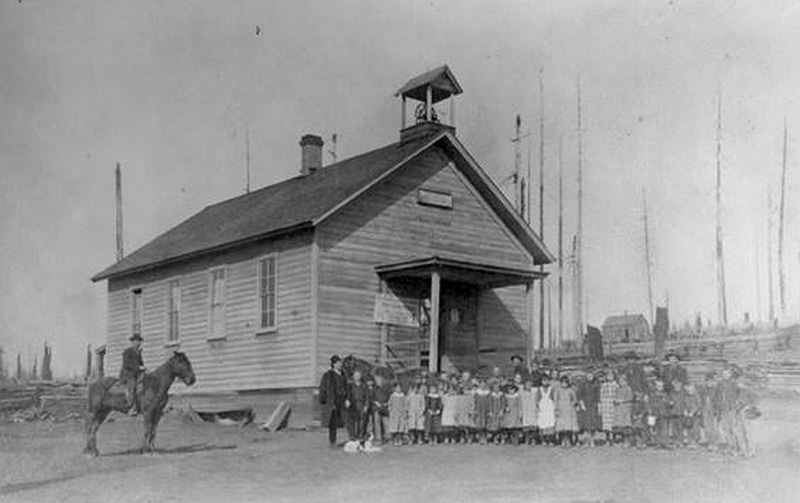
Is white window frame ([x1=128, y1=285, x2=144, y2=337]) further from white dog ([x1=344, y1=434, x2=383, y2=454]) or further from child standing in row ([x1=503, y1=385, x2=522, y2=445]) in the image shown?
child standing in row ([x1=503, y1=385, x2=522, y2=445])

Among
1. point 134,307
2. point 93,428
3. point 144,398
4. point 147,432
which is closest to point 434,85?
point 134,307

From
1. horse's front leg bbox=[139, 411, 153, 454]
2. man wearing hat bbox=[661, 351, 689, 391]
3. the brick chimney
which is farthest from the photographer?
the brick chimney

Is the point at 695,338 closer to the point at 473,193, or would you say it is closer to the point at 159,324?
the point at 473,193

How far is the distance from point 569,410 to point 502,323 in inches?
229

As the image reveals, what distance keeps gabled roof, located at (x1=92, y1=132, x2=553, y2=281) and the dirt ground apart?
4925 mm

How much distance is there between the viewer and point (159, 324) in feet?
69.7

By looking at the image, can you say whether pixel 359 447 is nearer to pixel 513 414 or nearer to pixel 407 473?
pixel 407 473

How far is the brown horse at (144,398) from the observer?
13500mm

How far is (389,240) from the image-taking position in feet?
62.1

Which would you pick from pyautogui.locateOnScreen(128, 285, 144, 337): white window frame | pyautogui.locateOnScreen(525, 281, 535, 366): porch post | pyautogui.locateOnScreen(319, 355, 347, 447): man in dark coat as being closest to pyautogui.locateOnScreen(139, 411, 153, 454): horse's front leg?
pyautogui.locateOnScreen(319, 355, 347, 447): man in dark coat

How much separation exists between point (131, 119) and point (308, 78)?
2.78 meters

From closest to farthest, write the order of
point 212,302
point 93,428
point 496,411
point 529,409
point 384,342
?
point 93,428, point 529,409, point 496,411, point 384,342, point 212,302

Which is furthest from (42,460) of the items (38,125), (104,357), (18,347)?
(104,357)

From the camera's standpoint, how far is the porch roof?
17.7 meters
